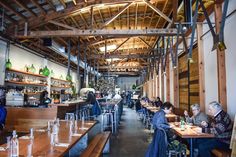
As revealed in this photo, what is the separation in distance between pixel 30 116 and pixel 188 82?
4.91 m

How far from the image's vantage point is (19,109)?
→ 6.99 meters

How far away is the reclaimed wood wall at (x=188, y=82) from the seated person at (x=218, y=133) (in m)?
2.38

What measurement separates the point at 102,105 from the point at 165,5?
482 centimetres

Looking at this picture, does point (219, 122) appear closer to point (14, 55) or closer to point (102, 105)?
point (102, 105)

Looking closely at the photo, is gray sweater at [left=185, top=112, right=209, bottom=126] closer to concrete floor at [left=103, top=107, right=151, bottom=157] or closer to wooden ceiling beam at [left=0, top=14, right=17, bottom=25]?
concrete floor at [left=103, top=107, right=151, bottom=157]

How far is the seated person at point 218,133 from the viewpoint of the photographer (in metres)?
3.98

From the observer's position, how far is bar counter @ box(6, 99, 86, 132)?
22.3ft

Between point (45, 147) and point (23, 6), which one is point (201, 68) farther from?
point (23, 6)

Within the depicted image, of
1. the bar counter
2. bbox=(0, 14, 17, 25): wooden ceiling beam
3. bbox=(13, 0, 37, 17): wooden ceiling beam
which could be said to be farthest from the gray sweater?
bbox=(0, 14, 17, 25): wooden ceiling beam

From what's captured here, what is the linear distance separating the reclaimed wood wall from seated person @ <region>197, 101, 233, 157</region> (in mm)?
2378

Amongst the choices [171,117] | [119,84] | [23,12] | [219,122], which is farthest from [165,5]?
[119,84]

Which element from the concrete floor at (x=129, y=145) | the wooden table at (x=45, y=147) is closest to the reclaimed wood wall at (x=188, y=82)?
the concrete floor at (x=129, y=145)

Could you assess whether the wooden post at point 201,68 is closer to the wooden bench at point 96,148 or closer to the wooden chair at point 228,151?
the wooden chair at point 228,151

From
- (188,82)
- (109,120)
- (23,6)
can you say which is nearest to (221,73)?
(188,82)
